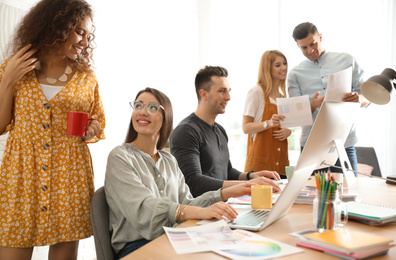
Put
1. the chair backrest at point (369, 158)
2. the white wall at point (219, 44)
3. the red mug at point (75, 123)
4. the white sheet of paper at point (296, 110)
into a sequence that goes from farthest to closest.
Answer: the white wall at point (219, 44)
the chair backrest at point (369, 158)
the white sheet of paper at point (296, 110)
the red mug at point (75, 123)

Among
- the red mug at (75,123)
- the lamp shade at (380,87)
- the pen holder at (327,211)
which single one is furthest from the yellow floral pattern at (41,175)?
the lamp shade at (380,87)

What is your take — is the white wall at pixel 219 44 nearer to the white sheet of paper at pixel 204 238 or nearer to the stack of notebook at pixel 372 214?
the white sheet of paper at pixel 204 238

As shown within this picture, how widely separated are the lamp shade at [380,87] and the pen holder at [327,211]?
609mm

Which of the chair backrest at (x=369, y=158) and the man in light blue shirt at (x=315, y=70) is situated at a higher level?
the man in light blue shirt at (x=315, y=70)

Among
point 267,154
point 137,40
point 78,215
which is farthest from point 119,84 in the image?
point 78,215

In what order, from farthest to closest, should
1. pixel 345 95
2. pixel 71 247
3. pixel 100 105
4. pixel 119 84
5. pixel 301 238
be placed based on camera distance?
pixel 119 84, pixel 345 95, pixel 100 105, pixel 71 247, pixel 301 238

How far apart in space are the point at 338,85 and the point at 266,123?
2.06 feet

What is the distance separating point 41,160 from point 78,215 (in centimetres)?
30

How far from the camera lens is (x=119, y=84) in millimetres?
3688

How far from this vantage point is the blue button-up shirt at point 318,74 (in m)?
3.00

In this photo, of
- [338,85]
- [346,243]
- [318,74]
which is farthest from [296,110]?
[346,243]

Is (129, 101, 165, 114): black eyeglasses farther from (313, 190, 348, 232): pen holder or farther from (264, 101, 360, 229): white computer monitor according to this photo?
(313, 190, 348, 232): pen holder

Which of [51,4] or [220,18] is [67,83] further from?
[220,18]

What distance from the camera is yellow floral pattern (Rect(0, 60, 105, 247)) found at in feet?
5.48
